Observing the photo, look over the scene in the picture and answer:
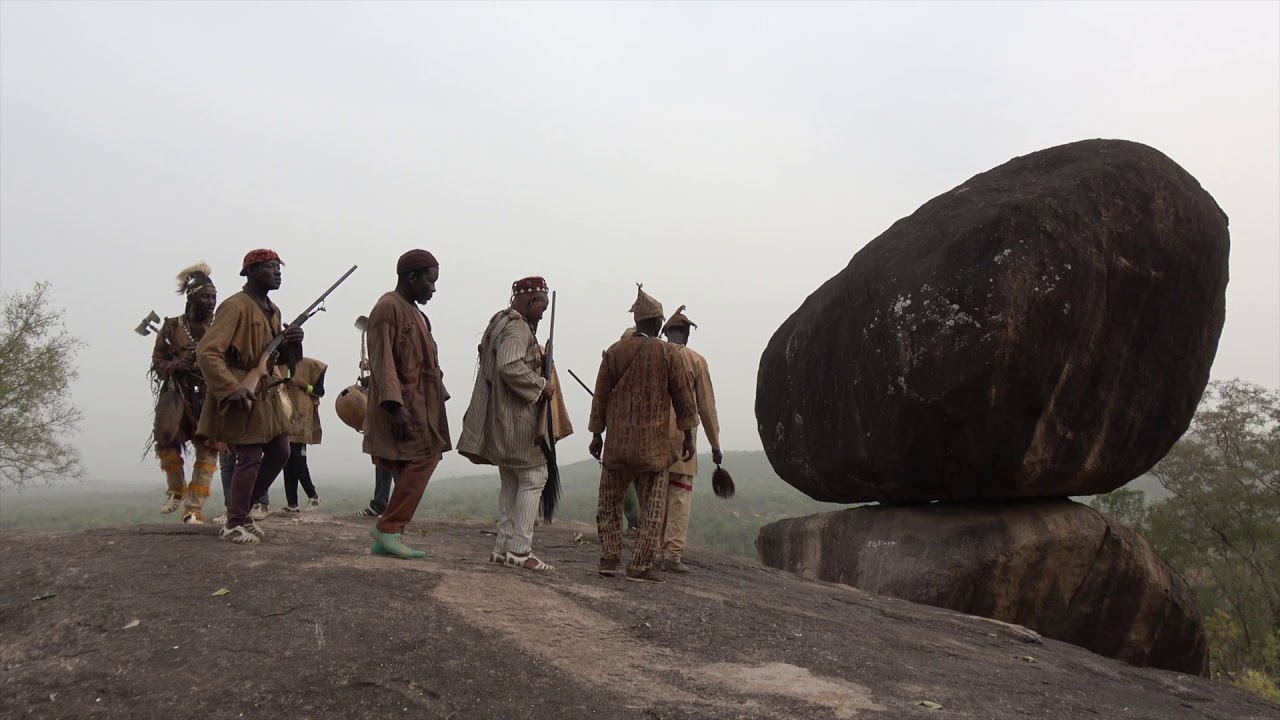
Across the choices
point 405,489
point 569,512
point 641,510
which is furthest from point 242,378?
point 569,512

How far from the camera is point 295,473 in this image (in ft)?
29.3

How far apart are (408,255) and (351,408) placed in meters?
3.64

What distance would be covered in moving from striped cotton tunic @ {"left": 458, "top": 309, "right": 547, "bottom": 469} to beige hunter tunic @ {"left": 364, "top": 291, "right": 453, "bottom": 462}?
0.27 m

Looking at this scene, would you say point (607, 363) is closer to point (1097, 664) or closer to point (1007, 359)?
point (1007, 359)

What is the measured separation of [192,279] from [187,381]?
0.85m

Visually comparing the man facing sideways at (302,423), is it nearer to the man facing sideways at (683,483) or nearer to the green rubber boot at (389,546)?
the green rubber boot at (389,546)

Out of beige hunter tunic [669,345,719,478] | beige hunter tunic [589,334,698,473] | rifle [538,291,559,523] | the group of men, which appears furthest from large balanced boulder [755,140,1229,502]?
rifle [538,291,559,523]

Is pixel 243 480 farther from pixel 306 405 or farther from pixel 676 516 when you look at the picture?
pixel 306 405

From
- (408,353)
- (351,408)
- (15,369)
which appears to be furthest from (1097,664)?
(15,369)

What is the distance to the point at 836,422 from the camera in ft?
29.1

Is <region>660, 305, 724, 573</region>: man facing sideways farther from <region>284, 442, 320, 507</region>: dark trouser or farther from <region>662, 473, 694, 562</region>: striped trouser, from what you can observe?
<region>284, 442, 320, 507</region>: dark trouser

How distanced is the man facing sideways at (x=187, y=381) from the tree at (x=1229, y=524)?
1793 cm

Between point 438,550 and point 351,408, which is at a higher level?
point 351,408

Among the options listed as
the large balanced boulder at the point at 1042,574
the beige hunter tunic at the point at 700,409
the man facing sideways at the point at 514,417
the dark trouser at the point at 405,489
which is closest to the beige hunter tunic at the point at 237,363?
the dark trouser at the point at 405,489
